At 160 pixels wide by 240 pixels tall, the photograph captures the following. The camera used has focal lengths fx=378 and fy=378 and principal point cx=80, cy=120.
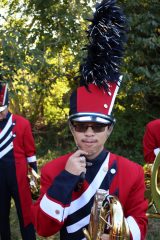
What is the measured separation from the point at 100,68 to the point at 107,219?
0.68 metres

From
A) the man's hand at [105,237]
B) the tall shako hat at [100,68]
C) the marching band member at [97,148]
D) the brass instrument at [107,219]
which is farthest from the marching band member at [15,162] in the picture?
the man's hand at [105,237]

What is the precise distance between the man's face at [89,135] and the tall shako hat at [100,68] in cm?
3

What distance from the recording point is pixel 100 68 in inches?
69.7

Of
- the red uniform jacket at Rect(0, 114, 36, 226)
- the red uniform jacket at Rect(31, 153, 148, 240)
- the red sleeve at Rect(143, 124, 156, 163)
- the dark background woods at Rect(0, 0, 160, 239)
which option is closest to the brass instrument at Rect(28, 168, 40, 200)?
the red uniform jacket at Rect(0, 114, 36, 226)

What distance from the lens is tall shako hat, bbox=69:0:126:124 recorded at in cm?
175

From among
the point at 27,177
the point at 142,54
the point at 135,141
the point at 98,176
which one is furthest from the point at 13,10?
the point at 98,176

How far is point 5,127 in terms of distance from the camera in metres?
3.38

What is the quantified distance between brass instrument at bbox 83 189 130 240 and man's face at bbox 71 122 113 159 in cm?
20

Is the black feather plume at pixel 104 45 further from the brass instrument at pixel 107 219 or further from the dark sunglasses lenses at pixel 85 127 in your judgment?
the brass instrument at pixel 107 219

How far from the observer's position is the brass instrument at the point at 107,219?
1.48 metres

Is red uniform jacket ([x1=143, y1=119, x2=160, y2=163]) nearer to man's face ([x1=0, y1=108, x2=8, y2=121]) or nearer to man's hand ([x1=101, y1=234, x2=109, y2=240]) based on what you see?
man's face ([x1=0, y1=108, x2=8, y2=121])

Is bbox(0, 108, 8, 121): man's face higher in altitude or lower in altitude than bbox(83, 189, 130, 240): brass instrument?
higher

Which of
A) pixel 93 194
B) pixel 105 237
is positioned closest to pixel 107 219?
pixel 105 237

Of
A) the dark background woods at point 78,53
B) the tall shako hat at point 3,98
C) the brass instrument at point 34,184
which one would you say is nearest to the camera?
the tall shako hat at point 3,98
